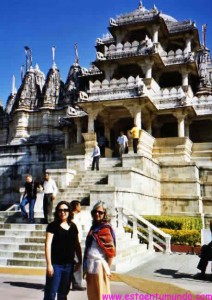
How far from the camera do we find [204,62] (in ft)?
122

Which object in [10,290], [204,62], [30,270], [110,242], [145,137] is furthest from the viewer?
[204,62]

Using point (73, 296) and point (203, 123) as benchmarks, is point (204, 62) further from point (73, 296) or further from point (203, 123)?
point (73, 296)

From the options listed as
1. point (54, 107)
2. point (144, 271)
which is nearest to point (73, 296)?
point (144, 271)

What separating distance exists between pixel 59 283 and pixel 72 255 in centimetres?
46

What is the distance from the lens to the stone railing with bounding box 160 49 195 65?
2886cm

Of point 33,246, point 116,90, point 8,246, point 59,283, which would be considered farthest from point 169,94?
point 59,283

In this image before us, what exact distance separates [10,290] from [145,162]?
43.6 ft

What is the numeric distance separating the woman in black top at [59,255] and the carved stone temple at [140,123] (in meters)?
9.09

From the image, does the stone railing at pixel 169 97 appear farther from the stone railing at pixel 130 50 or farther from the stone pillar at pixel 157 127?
the stone railing at pixel 130 50

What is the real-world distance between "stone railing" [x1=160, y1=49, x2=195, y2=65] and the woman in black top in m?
24.9

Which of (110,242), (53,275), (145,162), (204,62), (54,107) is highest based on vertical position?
(204,62)

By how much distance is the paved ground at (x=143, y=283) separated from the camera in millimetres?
7715

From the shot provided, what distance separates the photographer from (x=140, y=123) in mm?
24438

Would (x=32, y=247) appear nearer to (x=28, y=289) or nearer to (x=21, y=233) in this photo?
(x=21, y=233)
